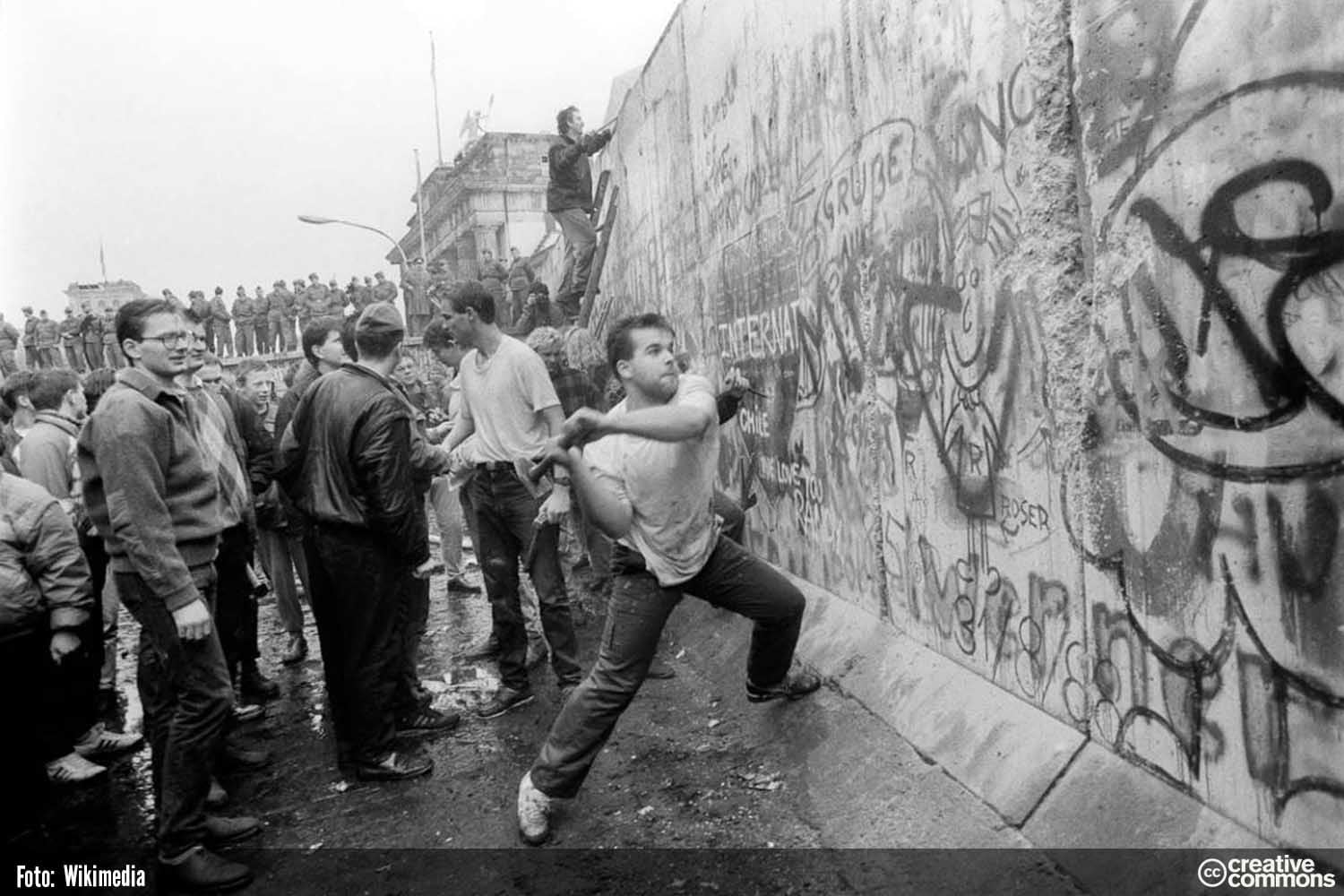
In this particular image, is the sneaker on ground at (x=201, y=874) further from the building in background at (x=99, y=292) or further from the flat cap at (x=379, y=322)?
the building in background at (x=99, y=292)

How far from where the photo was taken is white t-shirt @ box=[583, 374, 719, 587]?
3.46 meters

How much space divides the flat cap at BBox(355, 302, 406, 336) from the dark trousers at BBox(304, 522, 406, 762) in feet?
3.02

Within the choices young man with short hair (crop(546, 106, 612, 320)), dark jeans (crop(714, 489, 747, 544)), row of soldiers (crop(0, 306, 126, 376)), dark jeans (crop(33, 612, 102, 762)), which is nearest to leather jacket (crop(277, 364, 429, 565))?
dark jeans (crop(33, 612, 102, 762))

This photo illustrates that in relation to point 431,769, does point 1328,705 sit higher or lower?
higher

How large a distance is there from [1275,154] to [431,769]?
3.86 meters

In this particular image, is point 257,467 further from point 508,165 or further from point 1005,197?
point 508,165

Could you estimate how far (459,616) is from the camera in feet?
23.2

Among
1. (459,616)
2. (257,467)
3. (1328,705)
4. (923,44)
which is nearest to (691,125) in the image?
(923,44)

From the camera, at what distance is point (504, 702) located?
4.86 metres

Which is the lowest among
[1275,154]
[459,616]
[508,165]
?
[459,616]

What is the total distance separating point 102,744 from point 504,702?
207 cm

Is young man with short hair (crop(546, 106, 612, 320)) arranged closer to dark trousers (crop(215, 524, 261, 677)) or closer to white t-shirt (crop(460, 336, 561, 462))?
white t-shirt (crop(460, 336, 561, 462))

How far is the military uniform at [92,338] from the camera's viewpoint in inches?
1220

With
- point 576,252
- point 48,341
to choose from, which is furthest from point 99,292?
point 576,252
